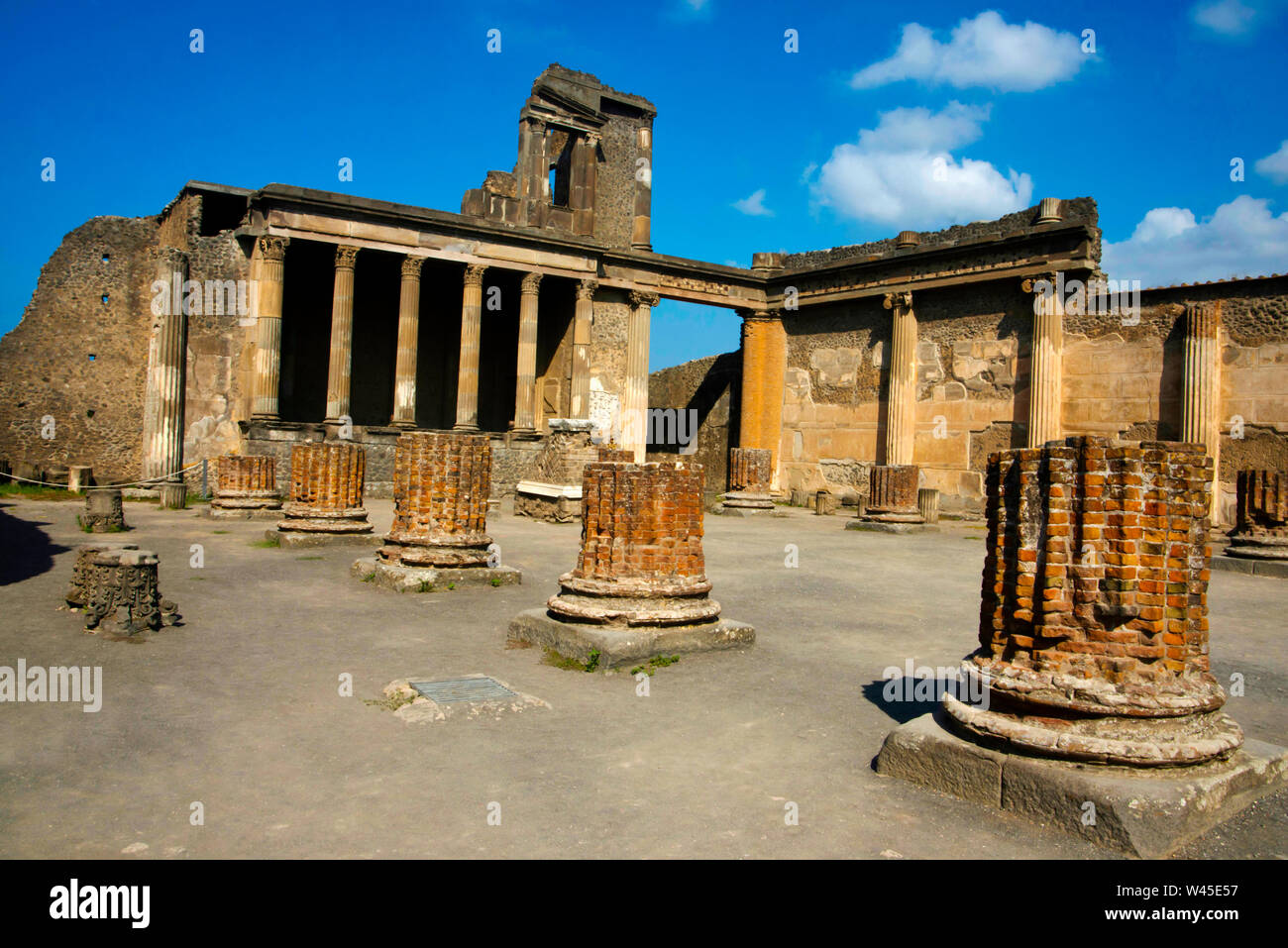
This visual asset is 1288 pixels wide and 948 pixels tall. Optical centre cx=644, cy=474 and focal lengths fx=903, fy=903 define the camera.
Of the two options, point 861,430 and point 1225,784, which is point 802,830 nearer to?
point 1225,784

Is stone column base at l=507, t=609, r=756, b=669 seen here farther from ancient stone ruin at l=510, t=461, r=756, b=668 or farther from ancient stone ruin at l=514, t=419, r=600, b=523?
ancient stone ruin at l=514, t=419, r=600, b=523

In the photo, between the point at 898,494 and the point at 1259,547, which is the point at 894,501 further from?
the point at 1259,547

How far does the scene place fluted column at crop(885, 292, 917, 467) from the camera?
2138cm

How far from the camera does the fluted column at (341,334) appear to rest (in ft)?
66.6

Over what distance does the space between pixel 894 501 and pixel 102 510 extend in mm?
11977

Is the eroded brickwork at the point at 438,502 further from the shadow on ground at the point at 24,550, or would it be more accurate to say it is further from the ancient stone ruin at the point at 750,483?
the ancient stone ruin at the point at 750,483

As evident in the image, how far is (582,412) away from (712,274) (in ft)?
17.1

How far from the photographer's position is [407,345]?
21.3 meters

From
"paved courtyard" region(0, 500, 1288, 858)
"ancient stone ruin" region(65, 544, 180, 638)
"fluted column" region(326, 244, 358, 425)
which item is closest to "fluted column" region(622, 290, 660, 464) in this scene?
"fluted column" region(326, 244, 358, 425)

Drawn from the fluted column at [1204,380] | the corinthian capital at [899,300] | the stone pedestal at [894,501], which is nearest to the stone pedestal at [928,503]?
the stone pedestal at [894,501]

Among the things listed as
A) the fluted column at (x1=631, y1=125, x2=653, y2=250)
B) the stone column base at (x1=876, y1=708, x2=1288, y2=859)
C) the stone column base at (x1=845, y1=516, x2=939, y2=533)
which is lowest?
the stone column base at (x1=876, y1=708, x2=1288, y2=859)

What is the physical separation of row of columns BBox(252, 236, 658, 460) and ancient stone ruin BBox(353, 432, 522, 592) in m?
12.3

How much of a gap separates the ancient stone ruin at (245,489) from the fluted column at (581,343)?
10.3 meters
